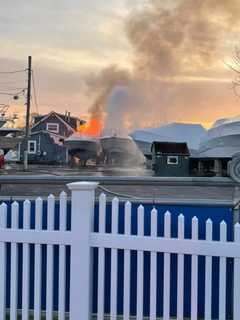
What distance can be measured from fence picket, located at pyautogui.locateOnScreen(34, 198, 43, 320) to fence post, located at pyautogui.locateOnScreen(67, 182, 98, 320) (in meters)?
0.29

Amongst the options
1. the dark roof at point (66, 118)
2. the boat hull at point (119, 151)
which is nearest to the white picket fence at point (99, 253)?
the boat hull at point (119, 151)

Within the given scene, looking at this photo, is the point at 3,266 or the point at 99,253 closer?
the point at 99,253

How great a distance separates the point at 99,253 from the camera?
13.0ft

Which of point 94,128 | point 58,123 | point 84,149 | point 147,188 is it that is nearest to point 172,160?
point 84,149

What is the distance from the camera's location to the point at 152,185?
15.1 feet

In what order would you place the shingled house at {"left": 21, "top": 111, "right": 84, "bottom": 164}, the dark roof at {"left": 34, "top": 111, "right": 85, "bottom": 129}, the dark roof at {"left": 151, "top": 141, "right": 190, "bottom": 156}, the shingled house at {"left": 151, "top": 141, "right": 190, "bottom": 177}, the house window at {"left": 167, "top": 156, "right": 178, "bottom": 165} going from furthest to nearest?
1. the dark roof at {"left": 34, "top": 111, "right": 85, "bottom": 129}
2. the shingled house at {"left": 21, "top": 111, "right": 84, "bottom": 164}
3. the dark roof at {"left": 151, "top": 141, "right": 190, "bottom": 156}
4. the shingled house at {"left": 151, "top": 141, "right": 190, "bottom": 177}
5. the house window at {"left": 167, "top": 156, "right": 178, "bottom": 165}

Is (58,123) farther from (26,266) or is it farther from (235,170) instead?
(26,266)

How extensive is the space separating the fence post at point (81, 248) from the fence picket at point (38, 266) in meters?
0.29

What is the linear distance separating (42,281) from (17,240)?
1.73 feet

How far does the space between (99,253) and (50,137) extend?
54.5m

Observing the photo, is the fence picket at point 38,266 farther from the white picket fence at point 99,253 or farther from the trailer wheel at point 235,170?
the trailer wheel at point 235,170

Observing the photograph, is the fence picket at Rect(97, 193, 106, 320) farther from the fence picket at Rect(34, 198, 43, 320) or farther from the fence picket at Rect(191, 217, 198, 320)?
the fence picket at Rect(191, 217, 198, 320)

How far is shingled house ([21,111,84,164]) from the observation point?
181 feet

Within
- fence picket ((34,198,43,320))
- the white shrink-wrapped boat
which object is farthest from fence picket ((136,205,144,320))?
the white shrink-wrapped boat
